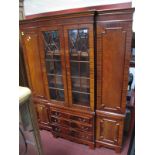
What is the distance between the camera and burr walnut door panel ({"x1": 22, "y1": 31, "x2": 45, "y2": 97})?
6.39 ft

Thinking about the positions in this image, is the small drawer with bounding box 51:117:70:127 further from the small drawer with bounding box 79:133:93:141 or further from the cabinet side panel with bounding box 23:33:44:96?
the cabinet side panel with bounding box 23:33:44:96

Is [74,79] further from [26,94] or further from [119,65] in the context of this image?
[26,94]

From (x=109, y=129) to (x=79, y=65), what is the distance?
974mm

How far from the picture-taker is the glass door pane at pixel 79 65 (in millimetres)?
1621

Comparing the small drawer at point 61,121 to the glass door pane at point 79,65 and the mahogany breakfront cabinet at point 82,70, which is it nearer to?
the mahogany breakfront cabinet at point 82,70

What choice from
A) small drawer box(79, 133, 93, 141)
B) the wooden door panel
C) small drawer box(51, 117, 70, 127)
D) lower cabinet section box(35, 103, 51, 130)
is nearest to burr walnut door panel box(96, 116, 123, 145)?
small drawer box(79, 133, 93, 141)

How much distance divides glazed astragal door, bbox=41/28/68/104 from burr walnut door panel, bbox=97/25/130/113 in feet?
1.66

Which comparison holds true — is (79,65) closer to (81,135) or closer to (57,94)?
(57,94)

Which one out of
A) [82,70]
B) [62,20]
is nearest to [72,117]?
[82,70]

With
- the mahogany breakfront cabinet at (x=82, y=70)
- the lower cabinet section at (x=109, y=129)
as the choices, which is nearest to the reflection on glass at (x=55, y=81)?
the mahogany breakfront cabinet at (x=82, y=70)

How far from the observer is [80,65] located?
1.74 metres

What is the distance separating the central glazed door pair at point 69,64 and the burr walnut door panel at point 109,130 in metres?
0.27
